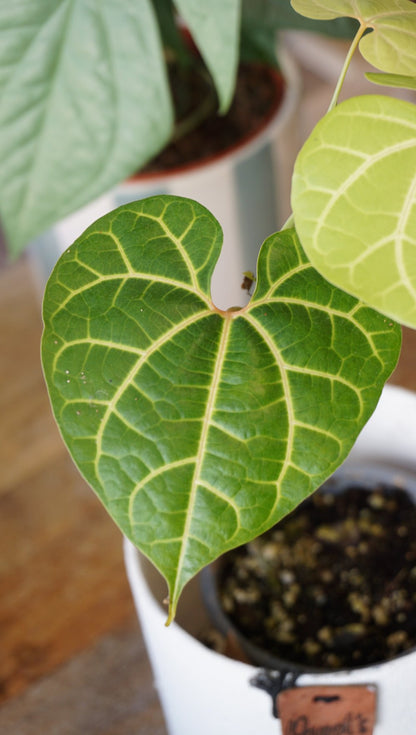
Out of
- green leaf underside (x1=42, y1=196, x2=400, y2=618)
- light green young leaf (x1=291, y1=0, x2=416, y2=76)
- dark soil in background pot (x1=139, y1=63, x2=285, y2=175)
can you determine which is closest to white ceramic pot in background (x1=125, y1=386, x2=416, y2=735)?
green leaf underside (x1=42, y1=196, x2=400, y2=618)

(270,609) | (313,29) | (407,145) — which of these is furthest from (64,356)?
(313,29)

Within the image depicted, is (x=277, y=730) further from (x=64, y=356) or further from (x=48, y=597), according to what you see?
(x=48, y=597)

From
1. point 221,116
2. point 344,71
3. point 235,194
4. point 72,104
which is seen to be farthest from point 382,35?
point 221,116

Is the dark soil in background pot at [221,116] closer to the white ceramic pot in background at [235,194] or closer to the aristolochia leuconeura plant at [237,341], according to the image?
the white ceramic pot in background at [235,194]

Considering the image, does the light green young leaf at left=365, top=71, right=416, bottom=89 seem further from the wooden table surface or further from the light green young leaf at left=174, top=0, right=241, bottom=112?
the wooden table surface

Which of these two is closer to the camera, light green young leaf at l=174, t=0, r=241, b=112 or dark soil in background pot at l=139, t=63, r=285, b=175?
light green young leaf at l=174, t=0, r=241, b=112
